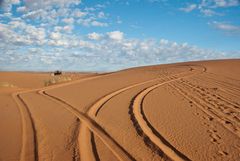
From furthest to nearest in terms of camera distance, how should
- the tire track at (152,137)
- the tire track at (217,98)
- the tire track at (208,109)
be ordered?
the tire track at (217,98) → the tire track at (208,109) → the tire track at (152,137)

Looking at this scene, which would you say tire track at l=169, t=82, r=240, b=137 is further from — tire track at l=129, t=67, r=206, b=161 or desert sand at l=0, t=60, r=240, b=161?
tire track at l=129, t=67, r=206, b=161

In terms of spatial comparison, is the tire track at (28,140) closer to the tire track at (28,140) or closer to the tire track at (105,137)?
the tire track at (28,140)

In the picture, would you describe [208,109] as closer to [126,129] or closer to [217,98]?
[217,98]

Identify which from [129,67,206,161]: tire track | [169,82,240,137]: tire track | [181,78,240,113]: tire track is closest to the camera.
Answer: [129,67,206,161]: tire track

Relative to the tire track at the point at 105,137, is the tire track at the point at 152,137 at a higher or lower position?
higher

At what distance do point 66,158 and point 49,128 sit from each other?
205 cm

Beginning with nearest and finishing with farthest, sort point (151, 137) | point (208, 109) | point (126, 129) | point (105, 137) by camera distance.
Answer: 1. point (151, 137)
2. point (105, 137)
3. point (126, 129)
4. point (208, 109)

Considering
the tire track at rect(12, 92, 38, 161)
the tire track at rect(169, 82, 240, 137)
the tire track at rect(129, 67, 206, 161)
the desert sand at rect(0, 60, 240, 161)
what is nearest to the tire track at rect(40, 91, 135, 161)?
the desert sand at rect(0, 60, 240, 161)

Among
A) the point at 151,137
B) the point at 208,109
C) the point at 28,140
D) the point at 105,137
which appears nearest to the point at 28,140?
the point at 28,140

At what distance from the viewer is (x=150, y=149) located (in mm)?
5102

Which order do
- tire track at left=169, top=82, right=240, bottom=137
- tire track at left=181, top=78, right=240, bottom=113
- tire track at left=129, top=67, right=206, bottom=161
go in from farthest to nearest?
tire track at left=181, top=78, right=240, bottom=113 < tire track at left=169, top=82, right=240, bottom=137 < tire track at left=129, top=67, right=206, bottom=161

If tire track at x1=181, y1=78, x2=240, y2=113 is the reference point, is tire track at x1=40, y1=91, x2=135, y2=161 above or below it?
below

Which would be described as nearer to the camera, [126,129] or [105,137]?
[105,137]

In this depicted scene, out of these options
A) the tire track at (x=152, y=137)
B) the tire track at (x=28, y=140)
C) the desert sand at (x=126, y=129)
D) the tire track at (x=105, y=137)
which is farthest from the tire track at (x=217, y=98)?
the tire track at (x=28, y=140)
